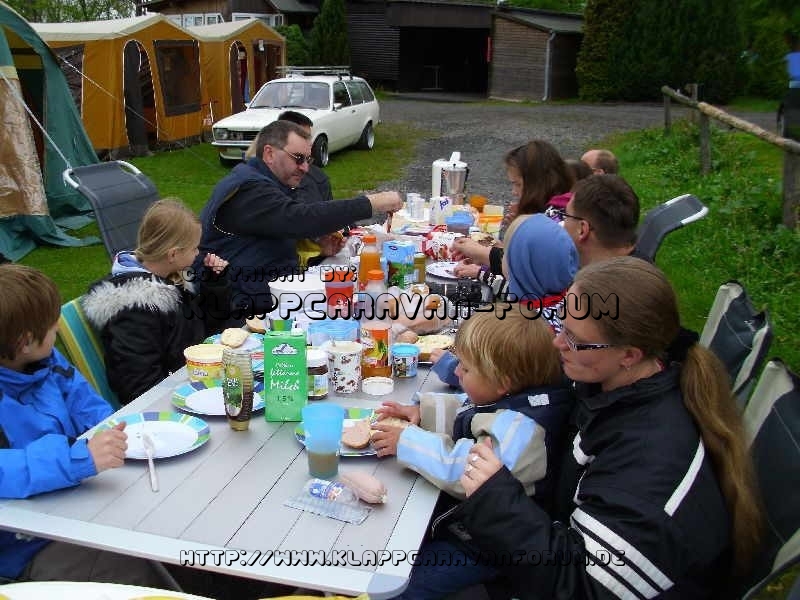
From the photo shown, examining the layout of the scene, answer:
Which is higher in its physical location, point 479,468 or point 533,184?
point 533,184

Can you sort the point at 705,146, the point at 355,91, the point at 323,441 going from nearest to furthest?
the point at 323,441
the point at 705,146
the point at 355,91

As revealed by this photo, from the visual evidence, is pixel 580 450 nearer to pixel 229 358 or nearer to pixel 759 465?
pixel 759 465

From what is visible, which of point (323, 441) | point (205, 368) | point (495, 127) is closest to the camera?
point (323, 441)

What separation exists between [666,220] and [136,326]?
3.07 m

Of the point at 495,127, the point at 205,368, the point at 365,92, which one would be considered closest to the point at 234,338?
the point at 205,368

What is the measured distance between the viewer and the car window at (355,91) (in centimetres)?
1409

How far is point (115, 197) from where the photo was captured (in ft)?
16.5

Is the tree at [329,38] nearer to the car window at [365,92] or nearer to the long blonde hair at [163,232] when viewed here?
the car window at [365,92]

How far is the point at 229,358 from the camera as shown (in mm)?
2141

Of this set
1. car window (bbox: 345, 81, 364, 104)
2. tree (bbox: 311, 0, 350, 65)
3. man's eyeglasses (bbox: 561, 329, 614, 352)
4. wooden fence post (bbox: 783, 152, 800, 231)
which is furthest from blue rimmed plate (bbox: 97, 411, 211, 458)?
tree (bbox: 311, 0, 350, 65)

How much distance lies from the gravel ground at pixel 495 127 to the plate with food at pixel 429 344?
7.41 meters

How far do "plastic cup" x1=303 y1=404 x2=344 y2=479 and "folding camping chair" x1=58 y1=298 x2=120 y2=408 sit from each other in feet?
4.46

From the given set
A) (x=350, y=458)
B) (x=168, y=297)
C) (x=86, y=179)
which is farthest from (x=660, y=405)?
(x=86, y=179)

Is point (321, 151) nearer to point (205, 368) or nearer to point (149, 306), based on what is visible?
point (149, 306)
